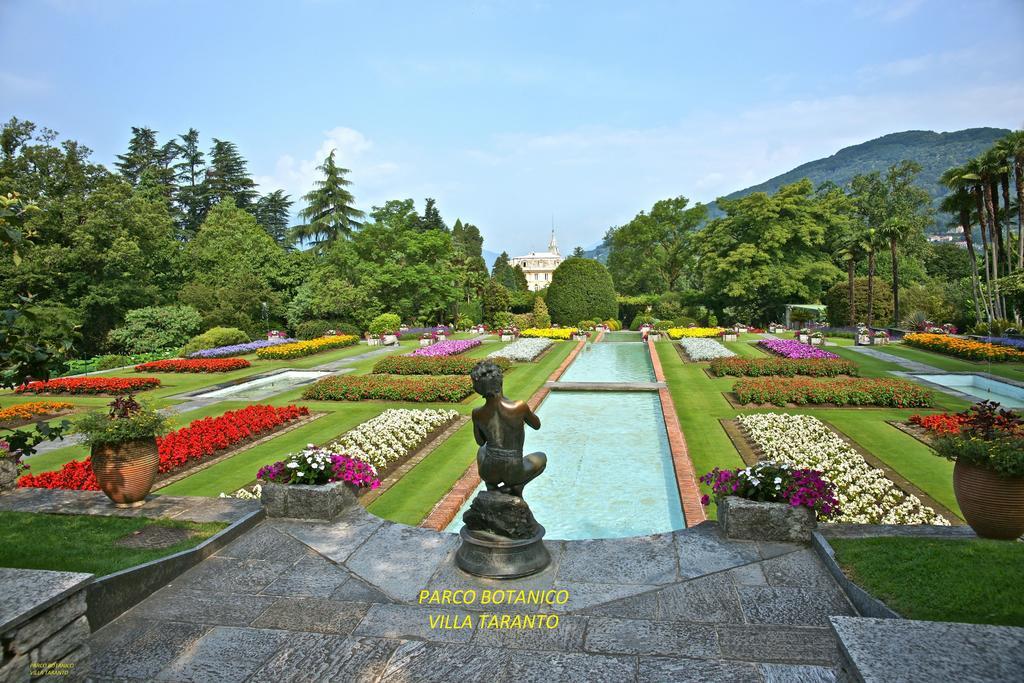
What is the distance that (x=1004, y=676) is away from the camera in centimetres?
305

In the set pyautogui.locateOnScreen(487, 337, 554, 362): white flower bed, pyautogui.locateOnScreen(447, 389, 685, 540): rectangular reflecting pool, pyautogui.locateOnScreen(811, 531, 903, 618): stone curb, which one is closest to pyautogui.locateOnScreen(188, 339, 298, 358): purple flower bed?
Result: pyautogui.locateOnScreen(487, 337, 554, 362): white flower bed

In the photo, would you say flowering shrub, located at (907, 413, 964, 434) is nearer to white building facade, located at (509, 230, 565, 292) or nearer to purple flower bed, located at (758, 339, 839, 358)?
purple flower bed, located at (758, 339, 839, 358)

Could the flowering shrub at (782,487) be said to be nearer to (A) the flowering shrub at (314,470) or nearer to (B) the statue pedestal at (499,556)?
(B) the statue pedestal at (499,556)

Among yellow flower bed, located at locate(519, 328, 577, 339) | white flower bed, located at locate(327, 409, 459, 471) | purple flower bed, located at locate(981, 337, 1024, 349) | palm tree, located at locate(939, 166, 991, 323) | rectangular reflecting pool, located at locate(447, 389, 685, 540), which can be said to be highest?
palm tree, located at locate(939, 166, 991, 323)

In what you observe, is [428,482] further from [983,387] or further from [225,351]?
[225,351]

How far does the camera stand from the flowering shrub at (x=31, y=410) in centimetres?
1509

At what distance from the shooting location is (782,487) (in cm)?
629

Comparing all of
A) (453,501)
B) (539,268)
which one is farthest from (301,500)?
(539,268)

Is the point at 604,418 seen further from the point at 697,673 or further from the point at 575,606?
the point at 697,673

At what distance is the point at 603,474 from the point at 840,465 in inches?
163

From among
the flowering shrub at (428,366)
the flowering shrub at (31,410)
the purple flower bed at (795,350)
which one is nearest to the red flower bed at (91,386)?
the flowering shrub at (31,410)

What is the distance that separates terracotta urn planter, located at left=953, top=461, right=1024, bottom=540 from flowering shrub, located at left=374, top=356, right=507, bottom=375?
667 inches

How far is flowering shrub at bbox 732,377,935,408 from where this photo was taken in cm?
1509

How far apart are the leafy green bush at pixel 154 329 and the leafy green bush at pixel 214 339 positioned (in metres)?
0.76
